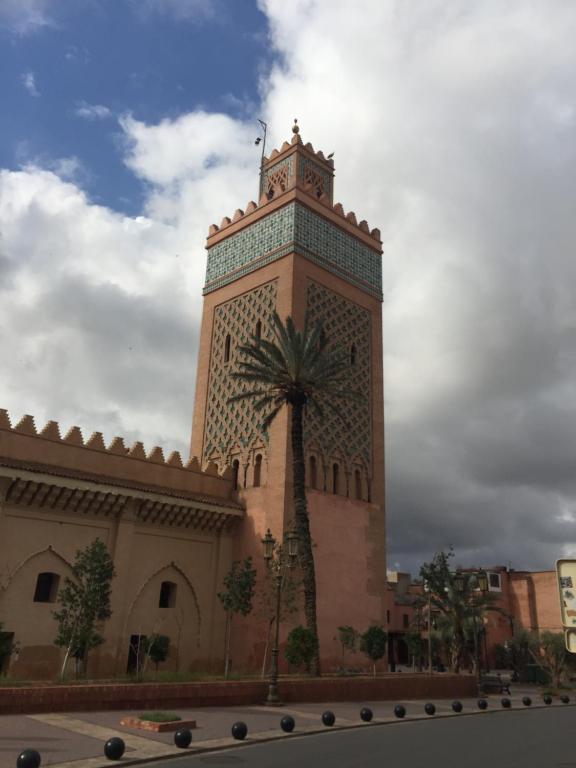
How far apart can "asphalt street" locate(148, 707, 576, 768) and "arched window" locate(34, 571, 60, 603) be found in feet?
34.3

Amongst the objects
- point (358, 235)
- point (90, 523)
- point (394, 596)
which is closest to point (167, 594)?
point (90, 523)

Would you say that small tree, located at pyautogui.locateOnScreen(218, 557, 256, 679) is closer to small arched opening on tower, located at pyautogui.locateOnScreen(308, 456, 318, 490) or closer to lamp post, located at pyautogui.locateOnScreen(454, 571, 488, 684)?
small arched opening on tower, located at pyautogui.locateOnScreen(308, 456, 318, 490)

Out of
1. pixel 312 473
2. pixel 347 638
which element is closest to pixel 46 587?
pixel 312 473

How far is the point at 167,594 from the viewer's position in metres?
22.6

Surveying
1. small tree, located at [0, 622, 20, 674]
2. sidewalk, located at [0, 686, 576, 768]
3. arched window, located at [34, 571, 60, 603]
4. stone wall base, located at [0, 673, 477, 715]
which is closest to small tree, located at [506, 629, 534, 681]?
stone wall base, located at [0, 673, 477, 715]

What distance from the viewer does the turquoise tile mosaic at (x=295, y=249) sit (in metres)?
27.1

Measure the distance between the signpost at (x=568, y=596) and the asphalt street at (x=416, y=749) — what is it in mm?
5048

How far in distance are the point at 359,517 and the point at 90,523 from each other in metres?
10.3

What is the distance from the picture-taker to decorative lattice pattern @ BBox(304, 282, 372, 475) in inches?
997

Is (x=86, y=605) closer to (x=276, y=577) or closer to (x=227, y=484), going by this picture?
(x=276, y=577)

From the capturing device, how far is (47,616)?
19.1 m

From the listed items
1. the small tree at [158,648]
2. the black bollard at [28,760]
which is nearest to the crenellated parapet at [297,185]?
the small tree at [158,648]

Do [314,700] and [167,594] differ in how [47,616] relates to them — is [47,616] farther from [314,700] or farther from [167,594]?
[314,700]

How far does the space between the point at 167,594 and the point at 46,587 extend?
14.4 ft
